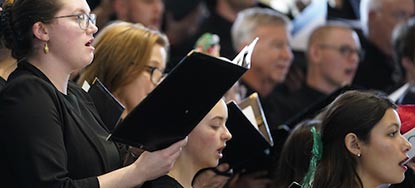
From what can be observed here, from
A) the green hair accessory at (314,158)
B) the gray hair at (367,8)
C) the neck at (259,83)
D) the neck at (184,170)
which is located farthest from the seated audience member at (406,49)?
the neck at (184,170)

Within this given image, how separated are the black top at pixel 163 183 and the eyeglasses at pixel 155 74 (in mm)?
896

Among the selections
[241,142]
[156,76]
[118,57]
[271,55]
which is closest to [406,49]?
[271,55]

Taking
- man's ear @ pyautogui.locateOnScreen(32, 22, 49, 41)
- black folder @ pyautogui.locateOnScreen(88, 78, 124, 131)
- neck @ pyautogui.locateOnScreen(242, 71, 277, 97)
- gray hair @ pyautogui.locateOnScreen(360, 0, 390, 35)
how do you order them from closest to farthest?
man's ear @ pyautogui.locateOnScreen(32, 22, 49, 41) → black folder @ pyautogui.locateOnScreen(88, 78, 124, 131) → neck @ pyautogui.locateOnScreen(242, 71, 277, 97) → gray hair @ pyautogui.locateOnScreen(360, 0, 390, 35)

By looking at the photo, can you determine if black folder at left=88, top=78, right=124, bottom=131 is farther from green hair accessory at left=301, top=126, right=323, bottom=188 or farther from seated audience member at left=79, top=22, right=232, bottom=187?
green hair accessory at left=301, top=126, right=323, bottom=188

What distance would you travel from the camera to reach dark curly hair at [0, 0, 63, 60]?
10.8ft

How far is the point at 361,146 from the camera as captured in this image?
3.87 m

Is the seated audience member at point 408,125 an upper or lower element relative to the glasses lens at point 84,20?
lower

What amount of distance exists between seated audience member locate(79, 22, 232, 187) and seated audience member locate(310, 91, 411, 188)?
20.2 inches

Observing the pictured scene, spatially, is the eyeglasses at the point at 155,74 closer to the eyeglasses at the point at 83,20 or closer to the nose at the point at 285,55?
the eyeglasses at the point at 83,20

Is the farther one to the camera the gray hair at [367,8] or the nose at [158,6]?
the gray hair at [367,8]

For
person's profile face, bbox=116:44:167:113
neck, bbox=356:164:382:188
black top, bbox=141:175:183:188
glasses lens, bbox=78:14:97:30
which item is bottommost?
neck, bbox=356:164:382:188

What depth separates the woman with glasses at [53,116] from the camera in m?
3.06

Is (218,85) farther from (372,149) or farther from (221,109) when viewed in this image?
(372,149)

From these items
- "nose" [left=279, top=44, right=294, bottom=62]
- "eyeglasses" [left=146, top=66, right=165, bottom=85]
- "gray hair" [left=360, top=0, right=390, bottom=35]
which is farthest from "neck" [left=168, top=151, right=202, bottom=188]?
"gray hair" [left=360, top=0, right=390, bottom=35]
